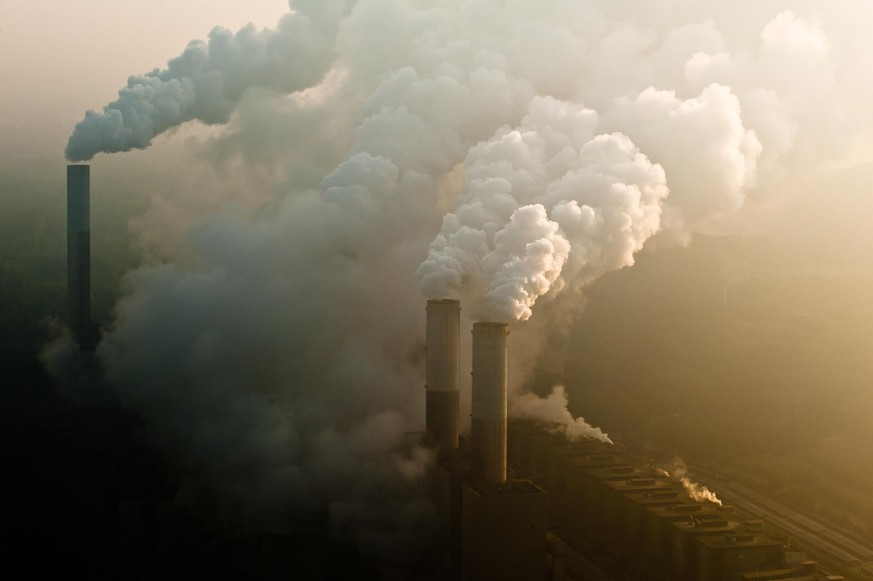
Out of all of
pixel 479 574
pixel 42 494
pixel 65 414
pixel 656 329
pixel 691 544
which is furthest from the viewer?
pixel 656 329

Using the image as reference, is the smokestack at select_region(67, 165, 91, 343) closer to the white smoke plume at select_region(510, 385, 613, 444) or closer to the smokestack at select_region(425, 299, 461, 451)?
the smokestack at select_region(425, 299, 461, 451)

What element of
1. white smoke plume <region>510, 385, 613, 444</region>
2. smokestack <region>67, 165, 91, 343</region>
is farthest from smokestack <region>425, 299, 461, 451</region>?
smokestack <region>67, 165, 91, 343</region>

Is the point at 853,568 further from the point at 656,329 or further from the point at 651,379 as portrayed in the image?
the point at 656,329

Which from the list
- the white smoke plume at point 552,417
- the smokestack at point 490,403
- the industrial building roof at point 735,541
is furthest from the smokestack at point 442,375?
the industrial building roof at point 735,541

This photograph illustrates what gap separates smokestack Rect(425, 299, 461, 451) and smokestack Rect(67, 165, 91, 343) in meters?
13.3

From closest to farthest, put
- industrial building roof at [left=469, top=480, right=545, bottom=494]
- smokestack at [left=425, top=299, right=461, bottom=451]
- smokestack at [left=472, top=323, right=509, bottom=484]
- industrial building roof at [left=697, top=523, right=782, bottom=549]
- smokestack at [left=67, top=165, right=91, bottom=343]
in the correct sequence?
industrial building roof at [left=469, top=480, right=545, bottom=494], industrial building roof at [left=697, top=523, right=782, bottom=549], smokestack at [left=472, top=323, right=509, bottom=484], smokestack at [left=425, top=299, right=461, bottom=451], smokestack at [left=67, top=165, right=91, bottom=343]

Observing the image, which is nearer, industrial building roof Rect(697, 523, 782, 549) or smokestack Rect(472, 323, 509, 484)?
industrial building roof Rect(697, 523, 782, 549)

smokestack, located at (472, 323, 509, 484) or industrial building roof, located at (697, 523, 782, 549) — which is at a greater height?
smokestack, located at (472, 323, 509, 484)

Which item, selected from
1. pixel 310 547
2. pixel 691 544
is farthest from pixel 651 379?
pixel 310 547

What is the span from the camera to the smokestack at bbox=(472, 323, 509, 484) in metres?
25.7

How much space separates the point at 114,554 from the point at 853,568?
20.1m

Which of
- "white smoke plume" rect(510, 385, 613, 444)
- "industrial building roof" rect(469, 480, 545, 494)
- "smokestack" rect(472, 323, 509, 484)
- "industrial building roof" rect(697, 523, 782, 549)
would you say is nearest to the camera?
"industrial building roof" rect(469, 480, 545, 494)

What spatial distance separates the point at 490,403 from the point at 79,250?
17417mm

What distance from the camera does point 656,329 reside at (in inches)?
2271
